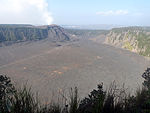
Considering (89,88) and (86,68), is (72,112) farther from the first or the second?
(86,68)

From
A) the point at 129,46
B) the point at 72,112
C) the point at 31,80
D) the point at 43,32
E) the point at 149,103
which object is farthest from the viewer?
the point at 43,32

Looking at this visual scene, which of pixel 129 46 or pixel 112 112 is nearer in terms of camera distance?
pixel 112 112

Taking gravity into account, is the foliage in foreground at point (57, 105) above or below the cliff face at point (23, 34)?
above

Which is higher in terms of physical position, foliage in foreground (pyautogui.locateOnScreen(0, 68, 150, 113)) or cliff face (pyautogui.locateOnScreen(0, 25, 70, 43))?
foliage in foreground (pyautogui.locateOnScreen(0, 68, 150, 113))

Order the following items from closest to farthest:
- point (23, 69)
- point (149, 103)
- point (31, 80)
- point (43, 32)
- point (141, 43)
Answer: point (149, 103), point (31, 80), point (23, 69), point (141, 43), point (43, 32)

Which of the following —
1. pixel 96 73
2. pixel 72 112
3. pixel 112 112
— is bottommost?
pixel 96 73

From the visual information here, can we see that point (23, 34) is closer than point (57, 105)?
No

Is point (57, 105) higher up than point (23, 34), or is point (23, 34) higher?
point (57, 105)

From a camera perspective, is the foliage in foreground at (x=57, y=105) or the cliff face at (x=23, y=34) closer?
the foliage in foreground at (x=57, y=105)

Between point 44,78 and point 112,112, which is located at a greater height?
point 112,112

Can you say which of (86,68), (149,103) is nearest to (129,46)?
(86,68)

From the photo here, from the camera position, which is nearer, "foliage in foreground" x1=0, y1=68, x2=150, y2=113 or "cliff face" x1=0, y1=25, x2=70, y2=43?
"foliage in foreground" x1=0, y1=68, x2=150, y2=113
